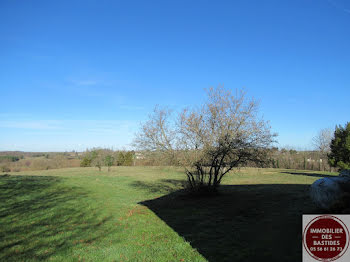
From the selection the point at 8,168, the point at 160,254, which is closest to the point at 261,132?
the point at 160,254

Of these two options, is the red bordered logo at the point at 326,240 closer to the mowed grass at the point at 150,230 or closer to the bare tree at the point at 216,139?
the mowed grass at the point at 150,230

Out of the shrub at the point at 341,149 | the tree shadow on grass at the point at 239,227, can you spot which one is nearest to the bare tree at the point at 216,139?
the tree shadow on grass at the point at 239,227

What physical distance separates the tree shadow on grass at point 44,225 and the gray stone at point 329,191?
24.1 feet

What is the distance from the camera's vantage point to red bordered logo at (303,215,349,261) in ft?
15.1

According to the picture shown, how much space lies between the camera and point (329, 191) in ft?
22.7

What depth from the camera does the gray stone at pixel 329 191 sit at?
677 centimetres

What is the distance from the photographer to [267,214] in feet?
29.9

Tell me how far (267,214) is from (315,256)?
4.59 meters

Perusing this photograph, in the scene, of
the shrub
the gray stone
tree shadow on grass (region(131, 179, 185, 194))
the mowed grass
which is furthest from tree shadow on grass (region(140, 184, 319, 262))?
the shrub

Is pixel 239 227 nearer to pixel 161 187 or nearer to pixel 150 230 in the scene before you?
pixel 150 230

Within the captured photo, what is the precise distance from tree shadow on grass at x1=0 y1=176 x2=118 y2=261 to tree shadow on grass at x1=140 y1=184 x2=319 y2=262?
3.22 meters

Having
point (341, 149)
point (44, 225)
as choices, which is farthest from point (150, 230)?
point (341, 149)

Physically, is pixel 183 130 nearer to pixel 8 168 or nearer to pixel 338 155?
pixel 338 155

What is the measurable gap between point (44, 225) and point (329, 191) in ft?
34.7
